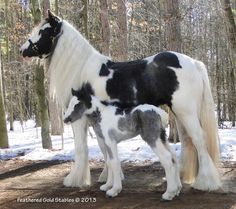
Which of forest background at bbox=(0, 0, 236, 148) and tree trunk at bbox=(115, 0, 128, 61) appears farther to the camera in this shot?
tree trunk at bbox=(115, 0, 128, 61)

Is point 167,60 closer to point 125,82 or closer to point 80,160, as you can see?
point 125,82

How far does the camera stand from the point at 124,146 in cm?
880

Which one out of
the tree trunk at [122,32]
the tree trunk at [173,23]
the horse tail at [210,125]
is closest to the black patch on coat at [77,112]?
the horse tail at [210,125]

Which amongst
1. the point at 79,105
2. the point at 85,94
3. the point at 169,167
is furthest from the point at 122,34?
the point at 169,167

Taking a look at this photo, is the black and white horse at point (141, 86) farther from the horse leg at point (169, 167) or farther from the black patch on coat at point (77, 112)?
the horse leg at point (169, 167)

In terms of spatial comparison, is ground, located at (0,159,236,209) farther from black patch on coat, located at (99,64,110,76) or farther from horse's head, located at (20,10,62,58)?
horse's head, located at (20,10,62,58)

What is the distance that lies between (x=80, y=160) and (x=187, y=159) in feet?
5.09

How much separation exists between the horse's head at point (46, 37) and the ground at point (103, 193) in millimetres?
2073

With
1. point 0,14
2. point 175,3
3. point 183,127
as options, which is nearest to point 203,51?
point 0,14

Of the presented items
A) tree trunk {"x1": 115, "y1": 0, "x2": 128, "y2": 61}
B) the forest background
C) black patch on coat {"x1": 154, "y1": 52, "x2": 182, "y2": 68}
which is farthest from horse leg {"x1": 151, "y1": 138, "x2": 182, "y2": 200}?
tree trunk {"x1": 115, "y1": 0, "x2": 128, "y2": 61}

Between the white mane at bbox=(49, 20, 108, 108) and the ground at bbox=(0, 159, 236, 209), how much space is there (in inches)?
53.0

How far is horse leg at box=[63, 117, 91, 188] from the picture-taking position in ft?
18.7

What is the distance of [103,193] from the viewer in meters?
5.30

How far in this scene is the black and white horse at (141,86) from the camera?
536 cm
